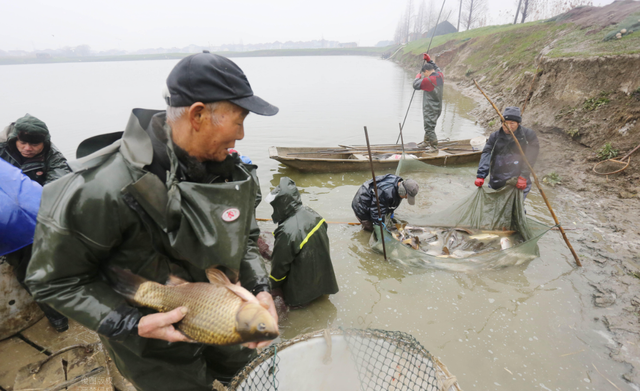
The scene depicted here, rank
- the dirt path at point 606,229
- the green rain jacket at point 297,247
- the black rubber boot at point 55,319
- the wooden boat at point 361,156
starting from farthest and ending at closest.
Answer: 1. the wooden boat at point 361,156
2. the dirt path at point 606,229
3. the green rain jacket at point 297,247
4. the black rubber boot at point 55,319

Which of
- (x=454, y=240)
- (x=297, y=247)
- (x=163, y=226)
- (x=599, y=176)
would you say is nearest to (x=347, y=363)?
(x=297, y=247)

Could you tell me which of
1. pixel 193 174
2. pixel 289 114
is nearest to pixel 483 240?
pixel 193 174

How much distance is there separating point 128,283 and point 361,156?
8271mm

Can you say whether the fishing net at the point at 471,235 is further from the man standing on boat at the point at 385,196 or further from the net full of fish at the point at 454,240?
the man standing on boat at the point at 385,196

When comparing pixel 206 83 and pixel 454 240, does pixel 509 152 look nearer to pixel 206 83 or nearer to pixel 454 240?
pixel 454 240

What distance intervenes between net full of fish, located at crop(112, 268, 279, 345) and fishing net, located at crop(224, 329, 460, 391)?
80 centimetres

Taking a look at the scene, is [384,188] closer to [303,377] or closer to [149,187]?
[303,377]

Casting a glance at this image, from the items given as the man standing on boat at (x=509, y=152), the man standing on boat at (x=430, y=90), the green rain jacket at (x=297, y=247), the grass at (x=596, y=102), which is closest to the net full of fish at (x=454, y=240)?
the man standing on boat at (x=509, y=152)

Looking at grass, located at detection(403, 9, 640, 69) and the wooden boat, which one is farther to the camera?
grass, located at detection(403, 9, 640, 69)

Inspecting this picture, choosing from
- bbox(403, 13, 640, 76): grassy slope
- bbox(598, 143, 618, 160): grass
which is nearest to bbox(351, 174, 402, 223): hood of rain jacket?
bbox(598, 143, 618, 160): grass

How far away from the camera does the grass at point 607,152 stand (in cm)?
770

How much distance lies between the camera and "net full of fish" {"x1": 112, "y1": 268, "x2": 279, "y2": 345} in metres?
1.38

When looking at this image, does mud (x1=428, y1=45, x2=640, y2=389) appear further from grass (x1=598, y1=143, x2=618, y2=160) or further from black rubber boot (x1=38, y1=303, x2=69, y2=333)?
black rubber boot (x1=38, y1=303, x2=69, y2=333)

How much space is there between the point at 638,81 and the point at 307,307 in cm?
1017
